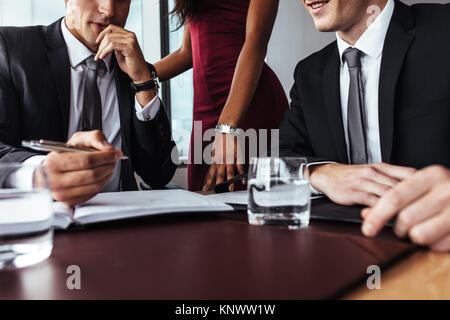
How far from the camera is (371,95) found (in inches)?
50.2

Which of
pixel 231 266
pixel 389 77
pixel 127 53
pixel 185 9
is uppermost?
pixel 185 9

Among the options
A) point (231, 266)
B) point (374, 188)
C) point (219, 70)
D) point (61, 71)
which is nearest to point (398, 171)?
point (374, 188)

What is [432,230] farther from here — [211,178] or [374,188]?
[211,178]

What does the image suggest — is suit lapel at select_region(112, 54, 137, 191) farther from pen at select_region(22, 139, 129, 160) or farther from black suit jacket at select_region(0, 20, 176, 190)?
pen at select_region(22, 139, 129, 160)

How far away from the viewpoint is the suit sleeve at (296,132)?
1370 mm

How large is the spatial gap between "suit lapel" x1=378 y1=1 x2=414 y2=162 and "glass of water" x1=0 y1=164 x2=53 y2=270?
37.2 inches

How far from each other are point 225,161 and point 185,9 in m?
0.90

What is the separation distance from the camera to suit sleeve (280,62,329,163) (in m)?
1.37

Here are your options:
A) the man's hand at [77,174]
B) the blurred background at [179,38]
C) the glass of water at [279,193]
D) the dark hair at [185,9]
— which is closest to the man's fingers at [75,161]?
the man's hand at [77,174]

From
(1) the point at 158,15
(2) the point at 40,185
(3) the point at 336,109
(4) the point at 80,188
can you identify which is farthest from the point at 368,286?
(1) the point at 158,15

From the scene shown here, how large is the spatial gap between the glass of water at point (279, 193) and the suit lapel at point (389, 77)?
59 centimetres

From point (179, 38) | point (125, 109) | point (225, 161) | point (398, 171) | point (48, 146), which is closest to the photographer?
point (48, 146)

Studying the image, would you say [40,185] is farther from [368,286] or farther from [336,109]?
[336,109]
